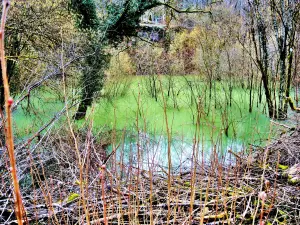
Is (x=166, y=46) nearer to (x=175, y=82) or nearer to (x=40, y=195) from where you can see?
(x=175, y=82)

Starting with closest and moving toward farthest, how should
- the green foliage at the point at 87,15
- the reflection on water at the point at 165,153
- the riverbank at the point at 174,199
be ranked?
the riverbank at the point at 174,199 < the reflection on water at the point at 165,153 < the green foliage at the point at 87,15

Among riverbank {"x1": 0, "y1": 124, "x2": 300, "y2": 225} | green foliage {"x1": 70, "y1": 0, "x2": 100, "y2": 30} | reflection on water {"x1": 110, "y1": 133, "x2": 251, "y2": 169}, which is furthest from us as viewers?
green foliage {"x1": 70, "y1": 0, "x2": 100, "y2": 30}

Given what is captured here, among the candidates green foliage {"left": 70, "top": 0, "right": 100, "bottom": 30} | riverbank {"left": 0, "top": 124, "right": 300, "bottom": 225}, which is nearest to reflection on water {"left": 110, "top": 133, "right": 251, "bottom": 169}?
riverbank {"left": 0, "top": 124, "right": 300, "bottom": 225}

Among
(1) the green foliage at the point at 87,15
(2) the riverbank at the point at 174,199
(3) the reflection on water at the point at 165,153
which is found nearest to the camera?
(2) the riverbank at the point at 174,199

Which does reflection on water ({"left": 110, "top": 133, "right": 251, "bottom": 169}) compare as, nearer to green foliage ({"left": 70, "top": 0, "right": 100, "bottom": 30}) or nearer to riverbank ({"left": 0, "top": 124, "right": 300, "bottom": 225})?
riverbank ({"left": 0, "top": 124, "right": 300, "bottom": 225})

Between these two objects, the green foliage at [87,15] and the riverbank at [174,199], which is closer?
the riverbank at [174,199]

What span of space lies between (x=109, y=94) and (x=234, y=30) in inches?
193

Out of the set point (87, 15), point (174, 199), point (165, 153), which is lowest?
point (165, 153)

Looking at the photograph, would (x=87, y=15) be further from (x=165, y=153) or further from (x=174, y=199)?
(x=174, y=199)

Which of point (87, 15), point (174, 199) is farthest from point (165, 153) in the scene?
point (87, 15)

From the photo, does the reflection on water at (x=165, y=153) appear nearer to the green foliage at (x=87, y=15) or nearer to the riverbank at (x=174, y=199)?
the riverbank at (x=174, y=199)

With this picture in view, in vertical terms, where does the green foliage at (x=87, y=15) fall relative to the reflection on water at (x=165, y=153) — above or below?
above

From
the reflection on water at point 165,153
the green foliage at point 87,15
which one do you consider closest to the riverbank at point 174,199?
the reflection on water at point 165,153

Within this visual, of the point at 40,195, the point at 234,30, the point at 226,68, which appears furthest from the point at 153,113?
the point at 40,195
